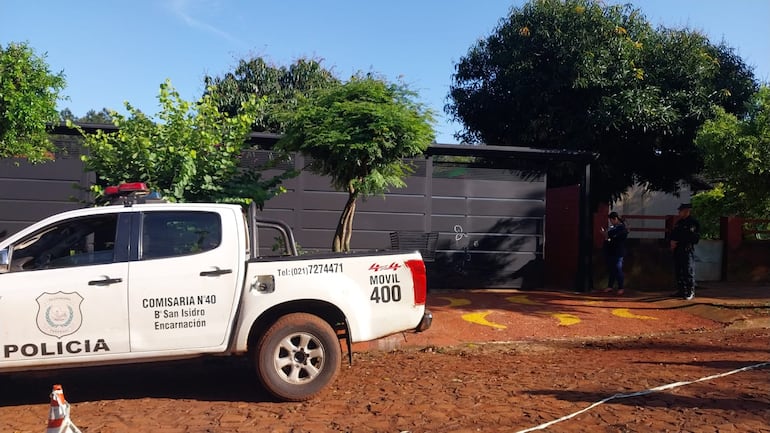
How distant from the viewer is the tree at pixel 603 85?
42.1ft

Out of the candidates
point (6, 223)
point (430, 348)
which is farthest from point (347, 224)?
point (6, 223)

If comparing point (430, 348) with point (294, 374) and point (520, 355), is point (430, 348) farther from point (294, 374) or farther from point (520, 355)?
point (294, 374)

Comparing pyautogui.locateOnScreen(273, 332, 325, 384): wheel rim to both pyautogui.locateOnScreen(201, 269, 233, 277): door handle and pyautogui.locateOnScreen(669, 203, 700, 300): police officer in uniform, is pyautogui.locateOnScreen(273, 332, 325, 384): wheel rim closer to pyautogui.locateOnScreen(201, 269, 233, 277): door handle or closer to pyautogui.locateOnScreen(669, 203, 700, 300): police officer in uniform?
pyautogui.locateOnScreen(201, 269, 233, 277): door handle

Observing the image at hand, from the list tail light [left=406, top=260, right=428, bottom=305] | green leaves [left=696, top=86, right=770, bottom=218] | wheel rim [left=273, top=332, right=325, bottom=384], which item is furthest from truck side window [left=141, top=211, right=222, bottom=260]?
green leaves [left=696, top=86, right=770, bottom=218]

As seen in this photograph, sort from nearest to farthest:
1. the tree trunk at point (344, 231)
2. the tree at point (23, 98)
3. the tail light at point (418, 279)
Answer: the tail light at point (418, 279) → the tree at point (23, 98) → the tree trunk at point (344, 231)

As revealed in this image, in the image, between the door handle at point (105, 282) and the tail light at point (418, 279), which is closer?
the door handle at point (105, 282)

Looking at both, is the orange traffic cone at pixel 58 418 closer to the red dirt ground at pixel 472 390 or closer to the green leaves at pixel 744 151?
the red dirt ground at pixel 472 390

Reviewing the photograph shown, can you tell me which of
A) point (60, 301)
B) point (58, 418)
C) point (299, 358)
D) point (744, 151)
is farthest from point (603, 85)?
point (58, 418)

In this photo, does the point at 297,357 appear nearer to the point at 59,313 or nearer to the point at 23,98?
the point at 59,313

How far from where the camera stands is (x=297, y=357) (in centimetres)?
538

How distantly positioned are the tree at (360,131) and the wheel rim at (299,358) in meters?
2.68

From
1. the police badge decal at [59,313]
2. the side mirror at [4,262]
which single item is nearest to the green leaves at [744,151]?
the police badge decal at [59,313]

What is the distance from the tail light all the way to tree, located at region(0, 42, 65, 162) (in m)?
4.94

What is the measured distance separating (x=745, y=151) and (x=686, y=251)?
2033 mm
